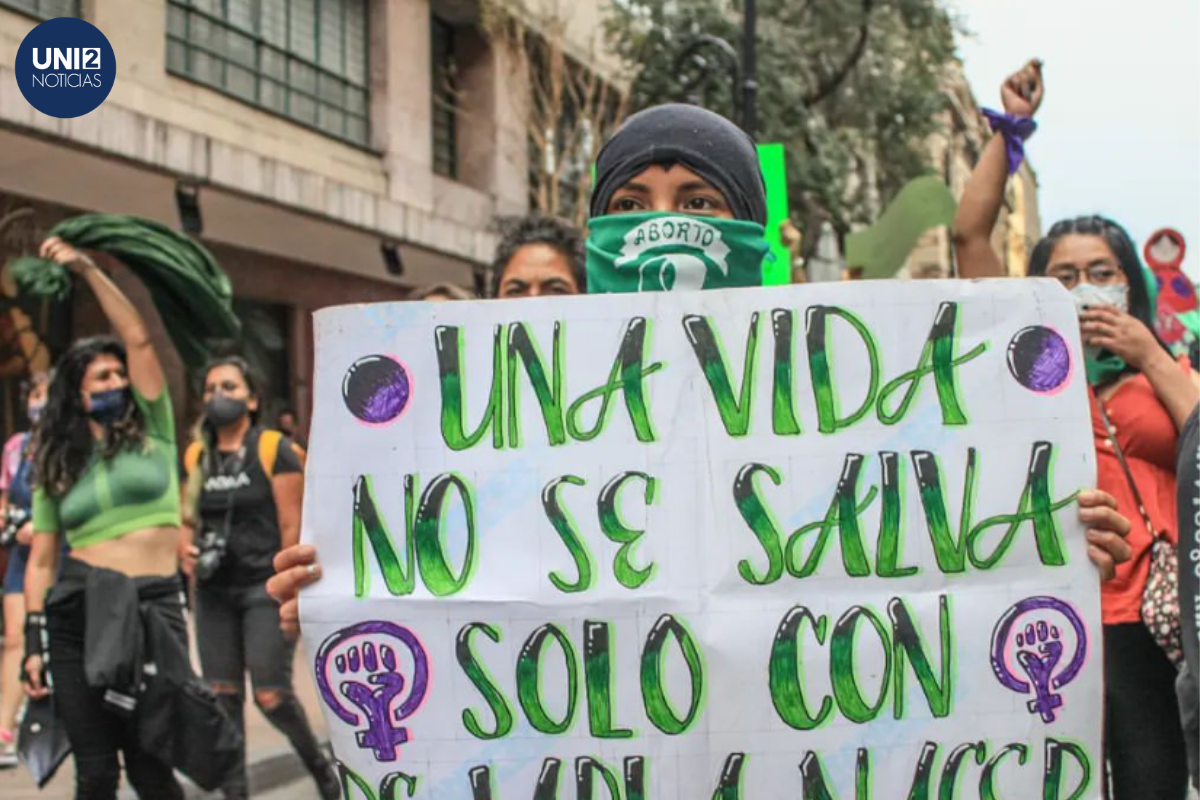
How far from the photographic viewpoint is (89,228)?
14.0 feet

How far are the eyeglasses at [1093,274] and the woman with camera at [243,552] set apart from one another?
2.94 meters

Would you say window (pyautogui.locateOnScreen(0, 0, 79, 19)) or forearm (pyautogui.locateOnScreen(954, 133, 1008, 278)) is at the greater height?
window (pyautogui.locateOnScreen(0, 0, 79, 19))

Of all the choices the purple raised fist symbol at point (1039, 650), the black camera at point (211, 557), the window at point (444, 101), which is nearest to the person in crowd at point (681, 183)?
the purple raised fist symbol at point (1039, 650)

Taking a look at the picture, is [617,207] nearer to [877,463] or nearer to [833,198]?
[877,463]

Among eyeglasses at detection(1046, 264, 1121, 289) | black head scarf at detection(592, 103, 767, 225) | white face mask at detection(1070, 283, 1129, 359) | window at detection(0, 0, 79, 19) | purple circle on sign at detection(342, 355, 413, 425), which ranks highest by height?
window at detection(0, 0, 79, 19)

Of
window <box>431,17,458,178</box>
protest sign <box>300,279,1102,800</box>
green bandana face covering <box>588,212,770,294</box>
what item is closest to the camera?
protest sign <box>300,279,1102,800</box>

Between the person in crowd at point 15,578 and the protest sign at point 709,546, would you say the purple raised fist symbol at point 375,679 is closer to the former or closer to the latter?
the protest sign at point 709,546

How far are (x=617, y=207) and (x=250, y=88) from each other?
1132cm

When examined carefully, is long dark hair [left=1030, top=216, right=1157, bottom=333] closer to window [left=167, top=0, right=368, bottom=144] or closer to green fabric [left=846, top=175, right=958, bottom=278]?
green fabric [left=846, top=175, right=958, bottom=278]

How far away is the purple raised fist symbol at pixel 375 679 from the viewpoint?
6.76 ft

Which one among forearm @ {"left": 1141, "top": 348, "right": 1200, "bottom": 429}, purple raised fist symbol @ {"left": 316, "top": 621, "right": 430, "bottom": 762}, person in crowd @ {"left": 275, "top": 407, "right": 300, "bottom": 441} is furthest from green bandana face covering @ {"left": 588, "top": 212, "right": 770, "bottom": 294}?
person in crowd @ {"left": 275, "top": 407, "right": 300, "bottom": 441}

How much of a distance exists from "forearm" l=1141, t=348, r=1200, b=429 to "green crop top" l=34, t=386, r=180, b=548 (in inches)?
115

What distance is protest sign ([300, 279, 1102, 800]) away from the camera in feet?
6.61

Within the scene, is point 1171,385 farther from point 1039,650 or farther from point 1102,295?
point 1039,650
